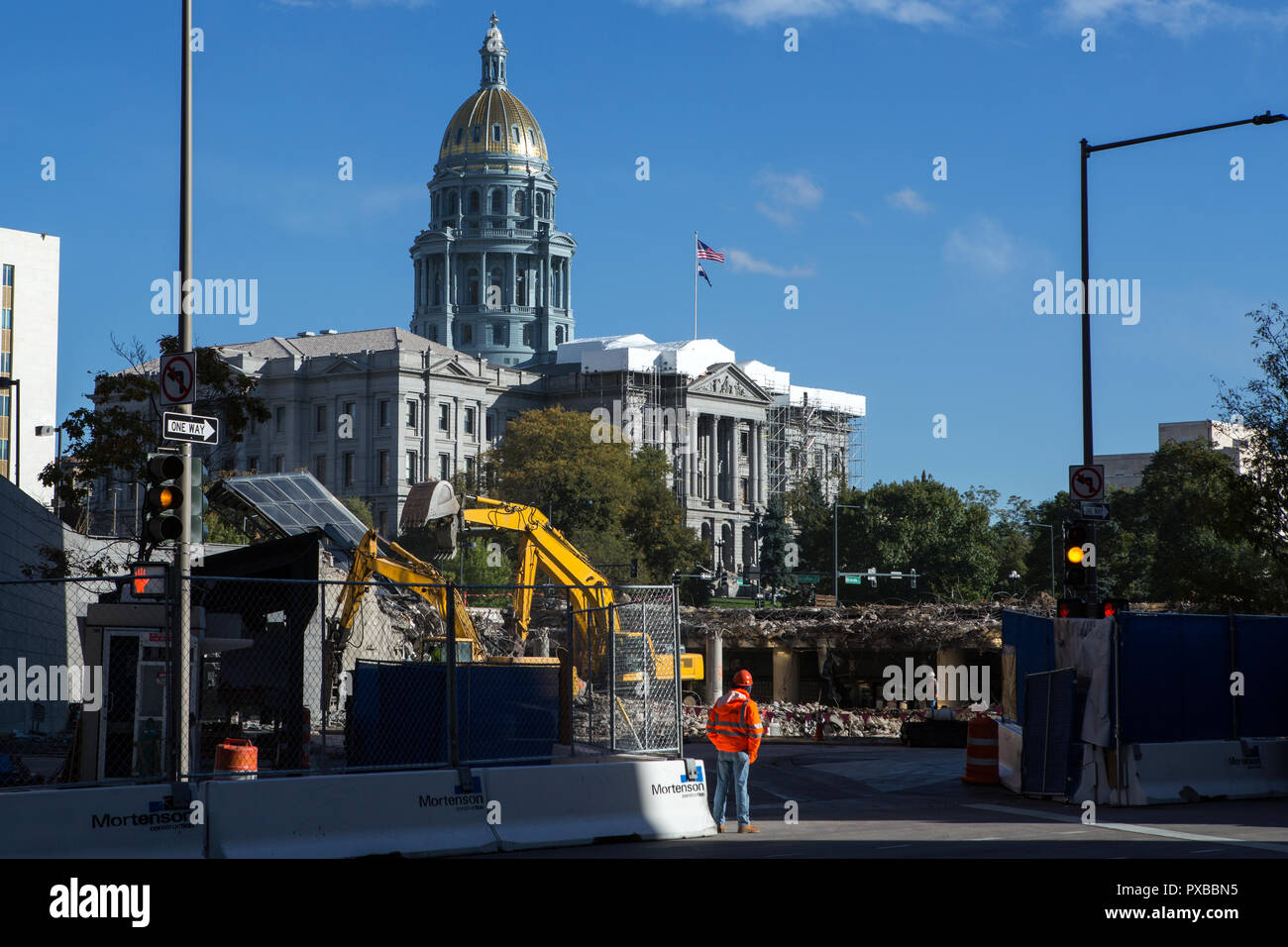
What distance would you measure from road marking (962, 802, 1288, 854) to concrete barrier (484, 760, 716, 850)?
4192 mm

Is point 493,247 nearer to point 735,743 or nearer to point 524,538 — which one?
point 524,538

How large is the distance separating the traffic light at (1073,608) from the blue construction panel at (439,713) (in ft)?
22.6

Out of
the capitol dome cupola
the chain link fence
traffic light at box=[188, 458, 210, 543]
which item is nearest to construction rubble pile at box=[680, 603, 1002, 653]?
the chain link fence

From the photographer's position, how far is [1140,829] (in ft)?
58.1

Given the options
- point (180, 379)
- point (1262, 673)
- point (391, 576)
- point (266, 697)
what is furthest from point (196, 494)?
point (391, 576)

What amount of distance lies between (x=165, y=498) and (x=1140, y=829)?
34.1ft

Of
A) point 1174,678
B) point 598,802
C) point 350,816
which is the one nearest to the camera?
point 350,816

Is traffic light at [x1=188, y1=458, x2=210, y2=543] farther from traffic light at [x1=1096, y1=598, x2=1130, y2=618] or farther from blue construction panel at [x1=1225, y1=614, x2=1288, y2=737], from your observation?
blue construction panel at [x1=1225, y1=614, x2=1288, y2=737]

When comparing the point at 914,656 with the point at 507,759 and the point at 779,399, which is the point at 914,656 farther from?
the point at 779,399

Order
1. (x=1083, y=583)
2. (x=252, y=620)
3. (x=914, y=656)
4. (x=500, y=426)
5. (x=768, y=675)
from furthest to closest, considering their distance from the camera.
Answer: (x=500, y=426) < (x=768, y=675) < (x=914, y=656) < (x=252, y=620) < (x=1083, y=583)

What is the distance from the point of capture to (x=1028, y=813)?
1975 centimetres

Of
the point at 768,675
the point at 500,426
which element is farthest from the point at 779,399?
the point at 768,675
